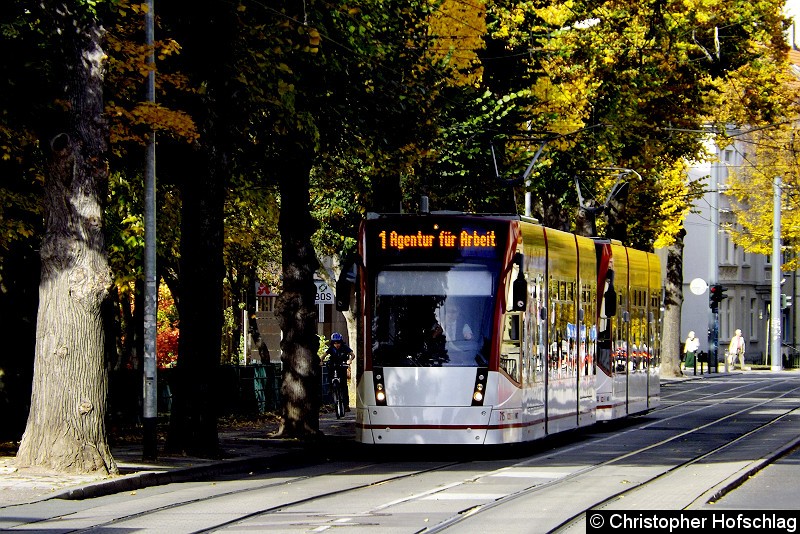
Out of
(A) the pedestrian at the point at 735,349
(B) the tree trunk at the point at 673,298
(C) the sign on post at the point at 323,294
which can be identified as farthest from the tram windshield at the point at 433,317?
(A) the pedestrian at the point at 735,349

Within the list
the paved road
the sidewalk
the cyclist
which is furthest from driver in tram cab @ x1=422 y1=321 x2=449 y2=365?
the cyclist

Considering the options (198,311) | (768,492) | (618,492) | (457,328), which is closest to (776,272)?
(457,328)

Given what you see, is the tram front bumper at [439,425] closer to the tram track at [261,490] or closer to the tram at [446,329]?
the tram at [446,329]

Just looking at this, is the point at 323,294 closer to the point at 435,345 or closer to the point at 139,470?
the point at 435,345

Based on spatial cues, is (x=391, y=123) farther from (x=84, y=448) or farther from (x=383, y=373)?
(x=84, y=448)

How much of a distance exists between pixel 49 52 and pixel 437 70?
28.8ft

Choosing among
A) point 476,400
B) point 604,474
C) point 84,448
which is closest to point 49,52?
point 84,448

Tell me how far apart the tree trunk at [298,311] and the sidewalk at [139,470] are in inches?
25.0

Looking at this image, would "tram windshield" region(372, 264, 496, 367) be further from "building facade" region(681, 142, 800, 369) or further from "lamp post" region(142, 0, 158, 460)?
"building facade" region(681, 142, 800, 369)

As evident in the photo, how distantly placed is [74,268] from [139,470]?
2639 mm

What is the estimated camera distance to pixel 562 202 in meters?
43.2

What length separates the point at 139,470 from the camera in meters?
20.5

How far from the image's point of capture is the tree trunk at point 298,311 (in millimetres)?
26469

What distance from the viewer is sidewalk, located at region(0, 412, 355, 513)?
17.9 meters
